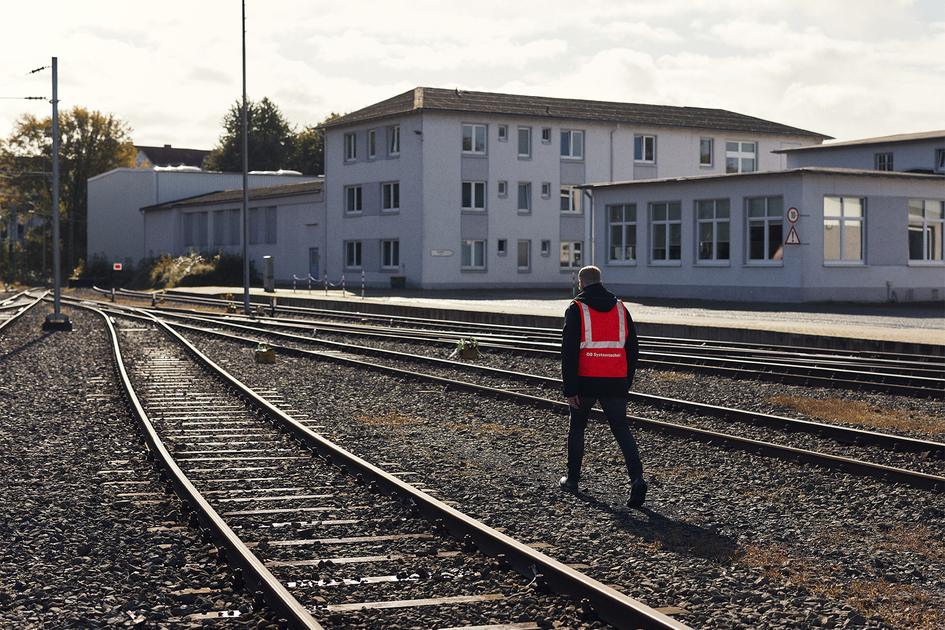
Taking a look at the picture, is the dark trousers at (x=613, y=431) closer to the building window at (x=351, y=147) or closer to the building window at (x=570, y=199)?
the building window at (x=570, y=199)

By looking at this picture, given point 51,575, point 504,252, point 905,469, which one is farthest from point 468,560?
point 504,252

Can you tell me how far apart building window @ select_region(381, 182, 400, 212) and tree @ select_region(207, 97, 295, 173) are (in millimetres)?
43958

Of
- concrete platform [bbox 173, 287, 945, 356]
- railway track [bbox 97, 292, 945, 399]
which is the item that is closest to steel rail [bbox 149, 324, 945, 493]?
railway track [bbox 97, 292, 945, 399]

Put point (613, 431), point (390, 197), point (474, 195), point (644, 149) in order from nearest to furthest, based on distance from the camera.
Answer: point (613, 431) → point (474, 195) → point (390, 197) → point (644, 149)

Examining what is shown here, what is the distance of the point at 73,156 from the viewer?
90.1 metres

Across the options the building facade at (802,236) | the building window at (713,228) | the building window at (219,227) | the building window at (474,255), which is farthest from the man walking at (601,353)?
the building window at (219,227)

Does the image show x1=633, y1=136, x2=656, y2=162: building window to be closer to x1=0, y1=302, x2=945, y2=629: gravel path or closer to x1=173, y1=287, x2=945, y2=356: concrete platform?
x1=173, y1=287, x2=945, y2=356: concrete platform

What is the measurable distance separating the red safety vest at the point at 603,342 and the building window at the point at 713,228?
90.8 ft

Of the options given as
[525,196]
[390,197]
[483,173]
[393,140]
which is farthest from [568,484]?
[393,140]

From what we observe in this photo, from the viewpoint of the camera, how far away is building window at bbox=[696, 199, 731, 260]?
34.2 m

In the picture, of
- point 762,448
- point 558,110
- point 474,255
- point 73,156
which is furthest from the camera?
point 73,156

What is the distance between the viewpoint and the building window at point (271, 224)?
58250 mm

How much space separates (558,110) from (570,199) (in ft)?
14.7

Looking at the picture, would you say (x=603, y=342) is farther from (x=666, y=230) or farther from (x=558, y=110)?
(x=558, y=110)
